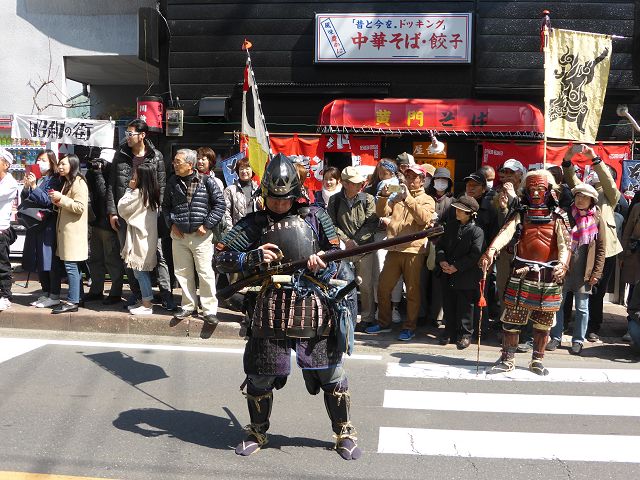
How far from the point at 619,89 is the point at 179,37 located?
7552mm

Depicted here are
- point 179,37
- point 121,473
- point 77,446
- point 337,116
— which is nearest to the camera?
point 121,473

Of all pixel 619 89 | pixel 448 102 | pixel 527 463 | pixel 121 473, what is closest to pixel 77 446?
pixel 121 473

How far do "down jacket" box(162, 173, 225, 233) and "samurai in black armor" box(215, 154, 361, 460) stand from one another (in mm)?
2936

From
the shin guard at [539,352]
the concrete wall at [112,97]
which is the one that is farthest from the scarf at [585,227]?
the concrete wall at [112,97]

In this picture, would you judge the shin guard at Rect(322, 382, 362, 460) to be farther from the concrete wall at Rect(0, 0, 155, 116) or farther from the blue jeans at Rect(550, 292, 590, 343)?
the concrete wall at Rect(0, 0, 155, 116)

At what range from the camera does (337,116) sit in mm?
11289

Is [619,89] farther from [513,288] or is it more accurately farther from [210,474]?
[210,474]

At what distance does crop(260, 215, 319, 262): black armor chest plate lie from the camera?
4410 millimetres

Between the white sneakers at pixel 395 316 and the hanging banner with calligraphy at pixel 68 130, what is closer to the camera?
the white sneakers at pixel 395 316

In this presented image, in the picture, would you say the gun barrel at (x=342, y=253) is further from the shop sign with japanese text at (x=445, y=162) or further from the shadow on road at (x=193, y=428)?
the shop sign with japanese text at (x=445, y=162)

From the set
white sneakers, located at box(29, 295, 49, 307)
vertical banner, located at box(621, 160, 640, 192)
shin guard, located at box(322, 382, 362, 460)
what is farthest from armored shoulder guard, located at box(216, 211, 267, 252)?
vertical banner, located at box(621, 160, 640, 192)

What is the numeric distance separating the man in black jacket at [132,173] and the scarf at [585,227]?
4.58m

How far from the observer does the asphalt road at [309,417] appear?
172 inches

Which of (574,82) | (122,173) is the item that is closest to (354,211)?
(122,173)
